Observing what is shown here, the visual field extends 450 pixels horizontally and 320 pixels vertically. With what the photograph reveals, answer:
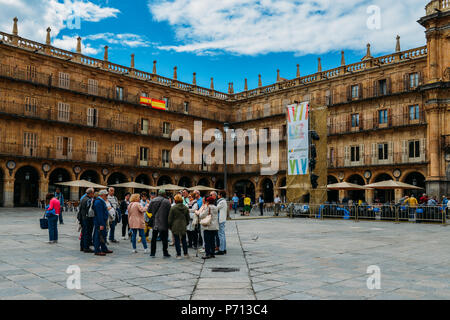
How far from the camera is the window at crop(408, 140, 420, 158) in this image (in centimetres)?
2988

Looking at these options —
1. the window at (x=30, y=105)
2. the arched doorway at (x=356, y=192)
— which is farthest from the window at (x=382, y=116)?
the window at (x=30, y=105)

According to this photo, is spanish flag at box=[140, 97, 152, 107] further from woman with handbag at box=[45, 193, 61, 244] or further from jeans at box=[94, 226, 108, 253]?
jeans at box=[94, 226, 108, 253]

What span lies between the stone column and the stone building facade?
7 centimetres

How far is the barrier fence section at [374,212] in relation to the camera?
61.6ft

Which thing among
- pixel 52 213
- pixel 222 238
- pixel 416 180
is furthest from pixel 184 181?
pixel 222 238

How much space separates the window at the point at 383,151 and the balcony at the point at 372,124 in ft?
4.61

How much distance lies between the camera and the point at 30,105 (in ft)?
96.6

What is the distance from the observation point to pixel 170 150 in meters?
38.3

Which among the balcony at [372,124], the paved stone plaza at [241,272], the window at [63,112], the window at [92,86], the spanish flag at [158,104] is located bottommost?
the paved stone plaza at [241,272]

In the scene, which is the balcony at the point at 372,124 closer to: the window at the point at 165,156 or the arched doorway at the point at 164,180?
the window at the point at 165,156

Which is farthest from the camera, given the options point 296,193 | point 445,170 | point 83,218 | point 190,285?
point 445,170

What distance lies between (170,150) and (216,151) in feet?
18.8
